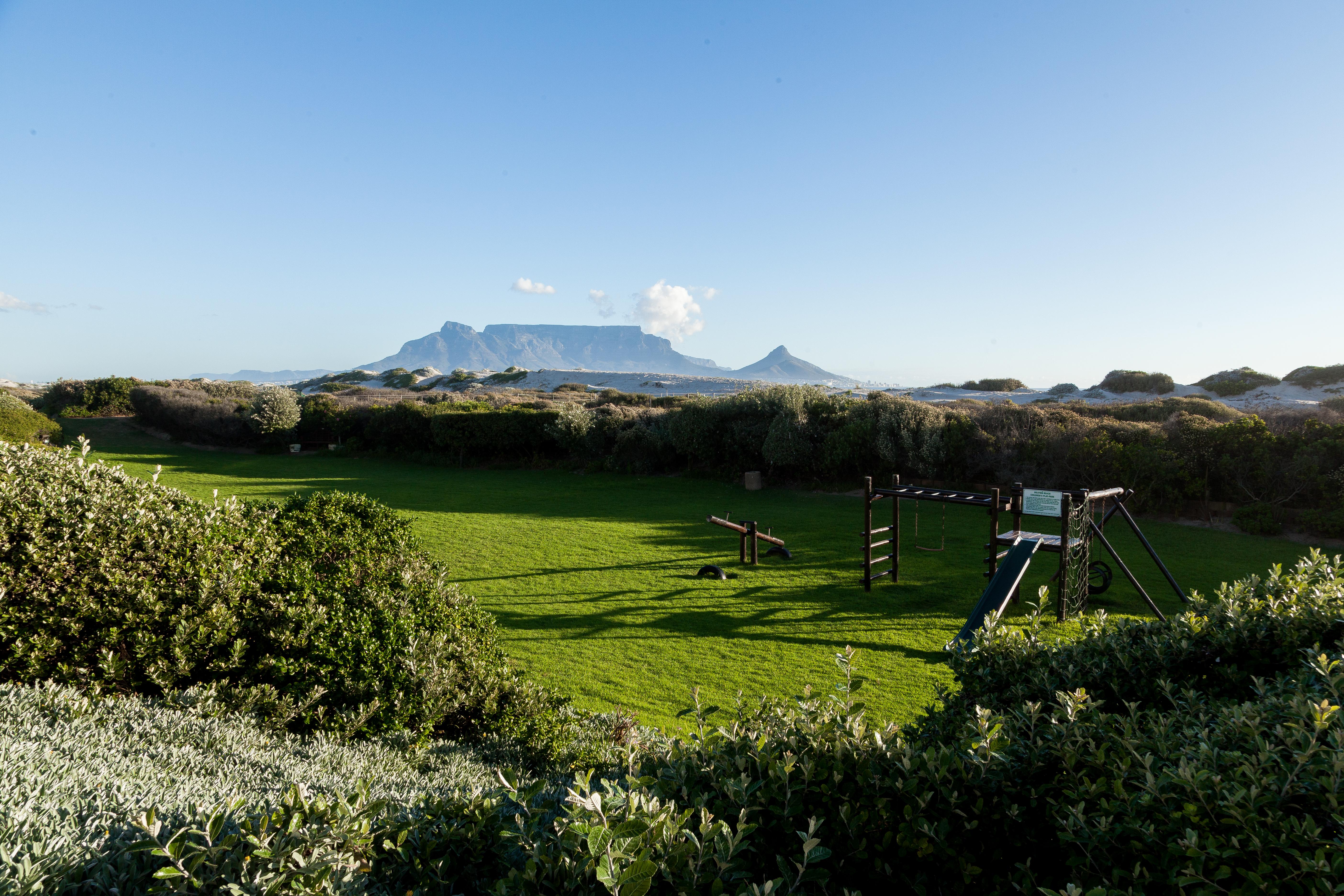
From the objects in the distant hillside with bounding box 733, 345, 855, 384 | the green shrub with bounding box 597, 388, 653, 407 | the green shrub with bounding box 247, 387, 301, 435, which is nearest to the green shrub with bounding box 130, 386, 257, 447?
the green shrub with bounding box 247, 387, 301, 435

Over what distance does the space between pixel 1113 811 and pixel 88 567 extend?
456cm

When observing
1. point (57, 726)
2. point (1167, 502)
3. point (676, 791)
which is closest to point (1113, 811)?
point (676, 791)

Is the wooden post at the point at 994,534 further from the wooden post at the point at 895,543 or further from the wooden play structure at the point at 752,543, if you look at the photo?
the wooden play structure at the point at 752,543

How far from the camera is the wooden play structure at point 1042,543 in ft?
25.6

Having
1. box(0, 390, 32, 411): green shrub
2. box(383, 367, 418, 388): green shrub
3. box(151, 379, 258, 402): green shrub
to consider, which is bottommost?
box(0, 390, 32, 411): green shrub

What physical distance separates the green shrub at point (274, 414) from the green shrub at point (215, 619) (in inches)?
1022

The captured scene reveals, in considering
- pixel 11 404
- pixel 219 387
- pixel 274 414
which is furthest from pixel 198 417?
pixel 219 387

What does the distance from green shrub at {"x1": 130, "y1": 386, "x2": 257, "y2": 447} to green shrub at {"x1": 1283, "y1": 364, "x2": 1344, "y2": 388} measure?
159 ft

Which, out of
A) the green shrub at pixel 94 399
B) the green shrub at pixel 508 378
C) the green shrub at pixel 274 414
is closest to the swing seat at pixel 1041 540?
the green shrub at pixel 274 414

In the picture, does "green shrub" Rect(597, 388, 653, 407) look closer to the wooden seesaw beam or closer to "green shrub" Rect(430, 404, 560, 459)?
"green shrub" Rect(430, 404, 560, 459)

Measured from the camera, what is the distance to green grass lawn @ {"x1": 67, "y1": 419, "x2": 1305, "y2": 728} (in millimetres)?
6770

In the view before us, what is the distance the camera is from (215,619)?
3.56 m

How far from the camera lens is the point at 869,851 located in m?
1.98

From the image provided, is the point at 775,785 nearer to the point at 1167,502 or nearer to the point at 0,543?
the point at 0,543
